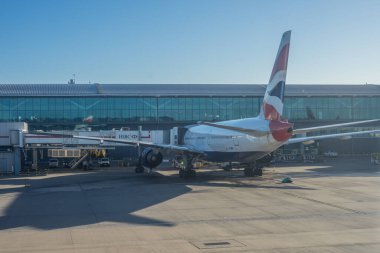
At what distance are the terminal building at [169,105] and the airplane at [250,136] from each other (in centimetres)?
3105

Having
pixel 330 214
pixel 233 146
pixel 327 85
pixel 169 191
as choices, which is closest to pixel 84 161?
pixel 233 146

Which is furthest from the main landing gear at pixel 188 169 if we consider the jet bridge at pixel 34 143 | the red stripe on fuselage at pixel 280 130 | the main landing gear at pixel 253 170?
the jet bridge at pixel 34 143

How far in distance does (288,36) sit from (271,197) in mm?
10905

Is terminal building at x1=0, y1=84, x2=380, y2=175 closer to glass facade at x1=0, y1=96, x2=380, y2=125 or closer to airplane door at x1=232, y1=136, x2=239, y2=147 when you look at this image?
glass facade at x1=0, y1=96, x2=380, y2=125

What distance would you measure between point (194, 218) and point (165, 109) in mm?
54846

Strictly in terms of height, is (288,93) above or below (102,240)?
above

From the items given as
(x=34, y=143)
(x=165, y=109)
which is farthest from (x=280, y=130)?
(x=165, y=109)

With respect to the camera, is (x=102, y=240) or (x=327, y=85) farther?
(x=327, y=85)

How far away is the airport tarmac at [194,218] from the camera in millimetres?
13109

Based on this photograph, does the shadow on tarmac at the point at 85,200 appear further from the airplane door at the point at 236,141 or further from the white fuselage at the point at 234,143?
the airplane door at the point at 236,141

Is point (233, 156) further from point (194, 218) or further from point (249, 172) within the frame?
point (194, 218)

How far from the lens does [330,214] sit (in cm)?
1819

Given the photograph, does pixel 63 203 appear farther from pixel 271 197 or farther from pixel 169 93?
pixel 169 93

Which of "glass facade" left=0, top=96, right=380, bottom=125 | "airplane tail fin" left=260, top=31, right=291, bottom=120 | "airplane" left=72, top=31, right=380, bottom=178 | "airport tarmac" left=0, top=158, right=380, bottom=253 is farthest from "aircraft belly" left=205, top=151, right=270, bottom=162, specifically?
"glass facade" left=0, top=96, right=380, bottom=125
